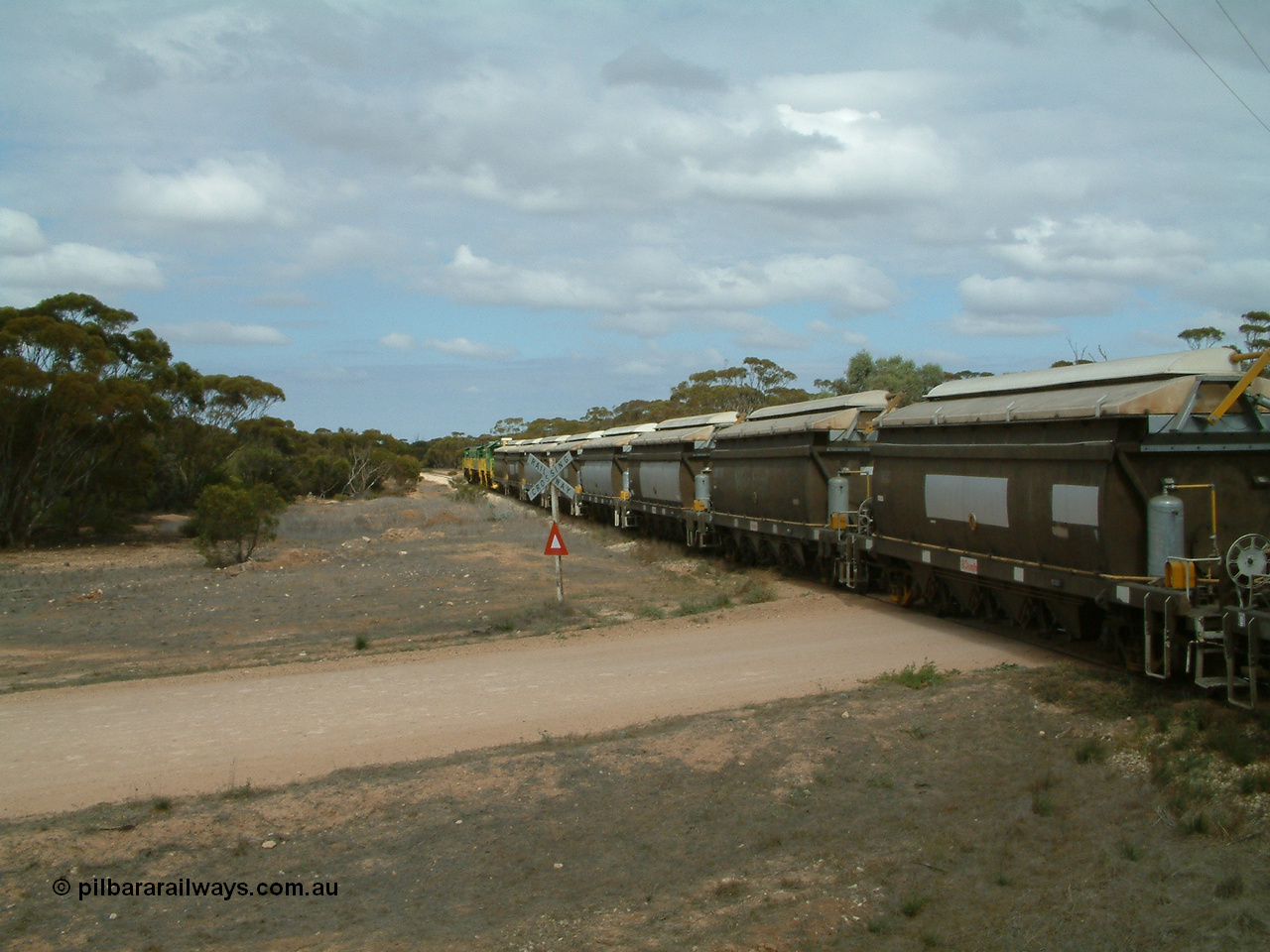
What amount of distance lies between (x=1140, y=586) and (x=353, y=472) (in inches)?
2752

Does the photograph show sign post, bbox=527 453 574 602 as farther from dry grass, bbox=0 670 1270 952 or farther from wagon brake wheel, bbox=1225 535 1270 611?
wagon brake wheel, bbox=1225 535 1270 611

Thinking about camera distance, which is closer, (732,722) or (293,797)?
(293,797)

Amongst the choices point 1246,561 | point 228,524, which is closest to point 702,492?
point 228,524

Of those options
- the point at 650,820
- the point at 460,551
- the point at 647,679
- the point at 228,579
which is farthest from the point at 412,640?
the point at 460,551

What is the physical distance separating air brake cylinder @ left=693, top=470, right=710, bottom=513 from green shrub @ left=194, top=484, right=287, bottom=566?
13.5 meters

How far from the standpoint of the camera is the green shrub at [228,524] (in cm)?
2866

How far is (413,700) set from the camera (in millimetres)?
10805

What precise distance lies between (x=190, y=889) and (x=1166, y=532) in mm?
9091

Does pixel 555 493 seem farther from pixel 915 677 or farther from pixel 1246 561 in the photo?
pixel 1246 561

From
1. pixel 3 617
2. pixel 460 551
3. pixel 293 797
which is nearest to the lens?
pixel 293 797

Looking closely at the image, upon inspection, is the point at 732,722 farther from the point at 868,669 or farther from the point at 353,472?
the point at 353,472

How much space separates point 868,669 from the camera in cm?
1132

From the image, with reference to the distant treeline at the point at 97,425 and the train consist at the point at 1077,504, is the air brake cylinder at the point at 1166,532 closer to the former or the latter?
the train consist at the point at 1077,504

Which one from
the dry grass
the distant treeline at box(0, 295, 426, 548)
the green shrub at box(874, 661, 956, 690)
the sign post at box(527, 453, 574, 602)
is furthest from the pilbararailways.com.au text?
the distant treeline at box(0, 295, 426, 548)
